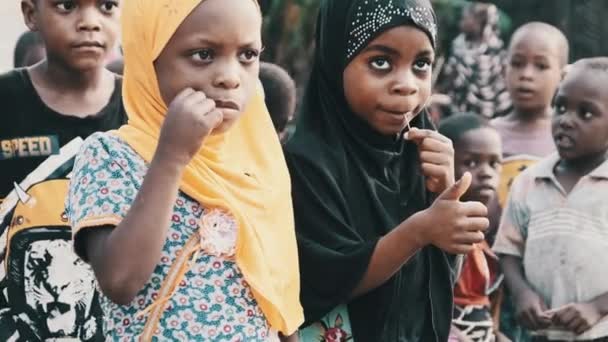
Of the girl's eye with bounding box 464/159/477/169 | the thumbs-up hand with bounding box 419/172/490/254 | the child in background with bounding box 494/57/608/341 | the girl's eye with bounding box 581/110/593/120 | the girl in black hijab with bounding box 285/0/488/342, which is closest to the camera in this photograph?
the thumbs-up hand with bounding box 419/172/490/254

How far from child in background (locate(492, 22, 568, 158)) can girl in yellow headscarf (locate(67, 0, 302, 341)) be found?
3472mm

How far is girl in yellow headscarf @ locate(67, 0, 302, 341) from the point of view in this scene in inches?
117

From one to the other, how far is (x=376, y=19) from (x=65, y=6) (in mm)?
1164

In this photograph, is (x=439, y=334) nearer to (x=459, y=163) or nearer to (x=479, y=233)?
(x=479, y=233)

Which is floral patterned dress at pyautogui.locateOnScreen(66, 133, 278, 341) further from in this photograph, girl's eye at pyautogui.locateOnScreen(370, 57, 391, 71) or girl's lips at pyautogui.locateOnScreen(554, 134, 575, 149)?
girl's lips at pyautogui.locateOnScreen(554, 134, 575, 149)

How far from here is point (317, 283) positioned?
12.0ft

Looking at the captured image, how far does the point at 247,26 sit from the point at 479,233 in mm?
842

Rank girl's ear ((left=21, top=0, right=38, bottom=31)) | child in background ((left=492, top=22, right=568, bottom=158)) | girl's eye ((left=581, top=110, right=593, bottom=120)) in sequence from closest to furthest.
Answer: girl's ear ((left=21, top=0, right=38, bottom=31))
girl's eye ((left=581, top=110, right=593, bottom=120))
child in background ((left=492, top=22, right=568, bottom=158))

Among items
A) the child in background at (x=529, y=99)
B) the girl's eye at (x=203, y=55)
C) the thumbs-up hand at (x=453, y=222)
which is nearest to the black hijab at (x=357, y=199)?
the thumbs-up hand at (x=453, y=222)

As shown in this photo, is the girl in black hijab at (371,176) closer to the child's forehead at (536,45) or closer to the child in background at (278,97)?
the child in background at (278,97)

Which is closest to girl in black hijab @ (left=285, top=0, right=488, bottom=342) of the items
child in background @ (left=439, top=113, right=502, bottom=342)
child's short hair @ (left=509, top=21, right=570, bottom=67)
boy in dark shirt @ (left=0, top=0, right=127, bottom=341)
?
boy in dark shirt @ (left=0, top=0, right=127, bottom=341)

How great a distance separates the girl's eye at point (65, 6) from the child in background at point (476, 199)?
2.06 m

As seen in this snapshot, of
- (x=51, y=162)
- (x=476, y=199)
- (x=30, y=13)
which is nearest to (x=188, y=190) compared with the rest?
(x=51, y=162)

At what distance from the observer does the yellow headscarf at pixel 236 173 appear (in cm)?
309
